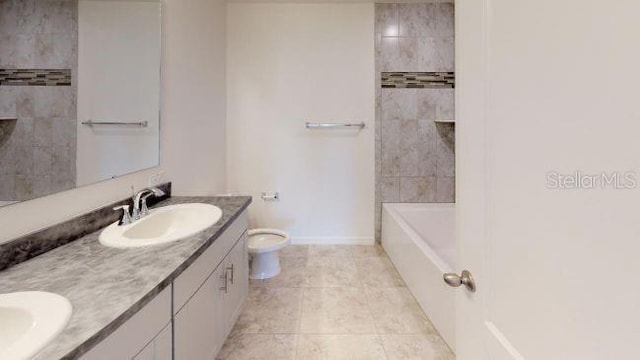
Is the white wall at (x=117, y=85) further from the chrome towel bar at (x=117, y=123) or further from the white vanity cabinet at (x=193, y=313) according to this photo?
the white vanity cabinet at (x=193, y=313)

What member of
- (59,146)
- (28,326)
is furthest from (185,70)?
(28,326)

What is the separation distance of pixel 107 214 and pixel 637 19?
1.91m

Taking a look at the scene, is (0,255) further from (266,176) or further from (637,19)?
(266,176)

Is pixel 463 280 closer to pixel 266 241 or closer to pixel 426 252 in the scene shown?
pixel 426 252

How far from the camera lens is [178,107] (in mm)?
2332

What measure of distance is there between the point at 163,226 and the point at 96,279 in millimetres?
785

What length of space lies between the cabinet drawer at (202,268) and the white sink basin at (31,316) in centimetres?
39

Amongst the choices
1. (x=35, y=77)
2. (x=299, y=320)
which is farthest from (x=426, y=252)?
(x=35, y=77)

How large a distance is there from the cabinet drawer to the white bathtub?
4.15 ft

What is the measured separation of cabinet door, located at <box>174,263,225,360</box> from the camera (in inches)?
48.7

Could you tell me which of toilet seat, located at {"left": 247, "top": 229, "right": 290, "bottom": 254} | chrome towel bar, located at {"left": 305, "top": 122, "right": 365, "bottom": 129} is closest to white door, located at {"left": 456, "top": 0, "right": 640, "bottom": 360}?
toilet seat, located at {"left": 247, "top": 229, "right": 290, "bottom": 254}

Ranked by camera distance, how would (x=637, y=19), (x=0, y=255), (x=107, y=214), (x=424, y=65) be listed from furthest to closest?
(x=424, y=65) → (x=107, y=214) → (x=0, y=255) → (x=637, y=19)

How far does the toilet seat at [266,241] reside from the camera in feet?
8.62

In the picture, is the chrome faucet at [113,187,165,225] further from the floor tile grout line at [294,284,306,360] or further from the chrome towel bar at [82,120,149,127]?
the floor tile grout line at [294,284,306,360]
